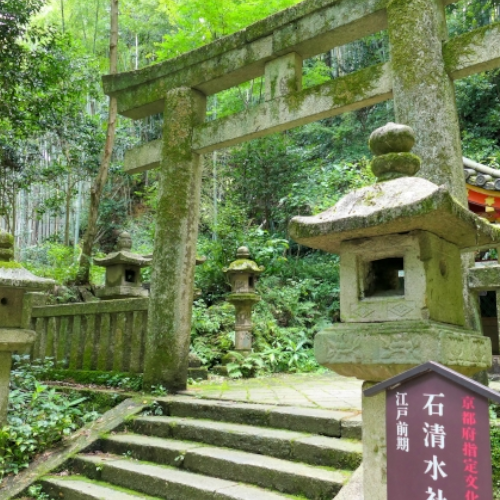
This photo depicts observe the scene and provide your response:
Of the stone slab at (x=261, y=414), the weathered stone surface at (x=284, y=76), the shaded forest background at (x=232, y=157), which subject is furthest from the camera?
the shaded forest background at (x=232, y=157)

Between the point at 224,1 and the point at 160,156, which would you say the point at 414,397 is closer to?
the point at 160,156

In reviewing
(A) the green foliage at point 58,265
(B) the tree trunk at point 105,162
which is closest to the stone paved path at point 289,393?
(B) the tree trunk at point 105,162

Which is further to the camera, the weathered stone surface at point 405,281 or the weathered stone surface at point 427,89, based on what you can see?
the weathered stone surface at point 427,89

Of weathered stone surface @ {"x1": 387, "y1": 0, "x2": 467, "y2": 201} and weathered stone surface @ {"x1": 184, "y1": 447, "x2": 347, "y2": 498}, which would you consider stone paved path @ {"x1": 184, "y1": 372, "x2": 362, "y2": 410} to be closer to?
weathered stone surface @ {"x1": 184, "y1": 447, "x2": 347, "y2": 498}

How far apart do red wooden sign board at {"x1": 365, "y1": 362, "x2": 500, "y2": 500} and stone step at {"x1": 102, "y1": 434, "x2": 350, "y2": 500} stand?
5.42 ft

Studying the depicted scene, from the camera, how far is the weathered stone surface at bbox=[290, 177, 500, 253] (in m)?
2.36

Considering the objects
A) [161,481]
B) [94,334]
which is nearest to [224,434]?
[161,481]

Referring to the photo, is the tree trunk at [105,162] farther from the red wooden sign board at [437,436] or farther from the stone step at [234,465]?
the red wooden sign board at [437,436]

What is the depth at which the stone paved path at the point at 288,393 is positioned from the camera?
4879 millimetres

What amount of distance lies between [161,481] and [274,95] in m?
4.07

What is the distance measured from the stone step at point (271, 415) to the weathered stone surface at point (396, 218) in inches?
66.8

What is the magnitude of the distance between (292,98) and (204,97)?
168 centimetres

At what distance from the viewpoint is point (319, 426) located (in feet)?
13.0

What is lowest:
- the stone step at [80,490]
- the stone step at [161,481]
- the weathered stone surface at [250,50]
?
the stone step at [80,490]
